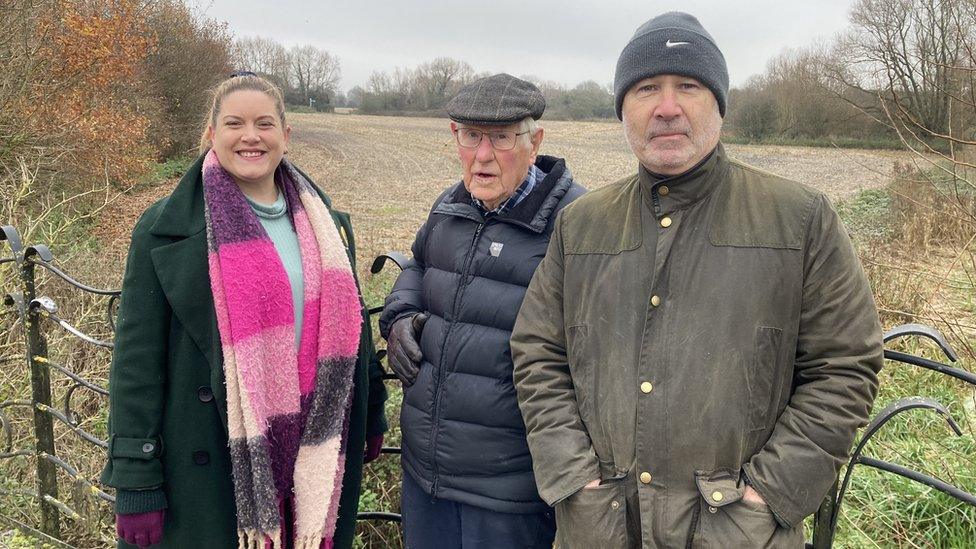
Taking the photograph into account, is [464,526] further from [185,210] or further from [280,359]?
[185,210]

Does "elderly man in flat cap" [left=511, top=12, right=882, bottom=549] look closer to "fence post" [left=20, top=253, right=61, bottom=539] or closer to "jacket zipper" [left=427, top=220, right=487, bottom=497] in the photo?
"jacket zipper" [left=427, top=220, right=487, bottom=497]

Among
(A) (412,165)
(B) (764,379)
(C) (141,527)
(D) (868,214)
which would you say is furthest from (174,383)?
(A) (412,165)

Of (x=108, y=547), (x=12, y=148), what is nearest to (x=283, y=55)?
(x=12, y=148)

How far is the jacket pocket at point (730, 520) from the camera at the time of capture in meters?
1.57

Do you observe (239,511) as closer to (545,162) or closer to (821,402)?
(545,162)

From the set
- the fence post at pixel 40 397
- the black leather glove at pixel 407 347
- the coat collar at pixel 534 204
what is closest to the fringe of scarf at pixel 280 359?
the black leather glove at pixel 407 347

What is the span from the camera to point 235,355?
203 centimetres

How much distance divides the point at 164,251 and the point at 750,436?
1.70 m

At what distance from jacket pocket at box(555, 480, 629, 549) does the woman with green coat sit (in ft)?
2.90

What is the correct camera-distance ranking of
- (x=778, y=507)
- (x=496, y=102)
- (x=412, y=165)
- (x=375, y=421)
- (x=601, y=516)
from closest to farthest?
1. (x=778, y=507)
2. (x=601, y=516)
3. (x=496, y=102)
4. (x=375, y=421)
5. (x=412, y=165)

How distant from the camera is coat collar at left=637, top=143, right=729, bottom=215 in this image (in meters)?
1.74

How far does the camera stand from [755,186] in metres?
1.74

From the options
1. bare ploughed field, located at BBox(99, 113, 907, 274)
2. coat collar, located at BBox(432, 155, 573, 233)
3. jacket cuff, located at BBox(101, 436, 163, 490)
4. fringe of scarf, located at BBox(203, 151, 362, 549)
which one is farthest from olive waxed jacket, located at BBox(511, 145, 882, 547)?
bare ploughed field, located at BBox(99, 113, 907, 274)

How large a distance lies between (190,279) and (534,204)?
1072 millimetres
